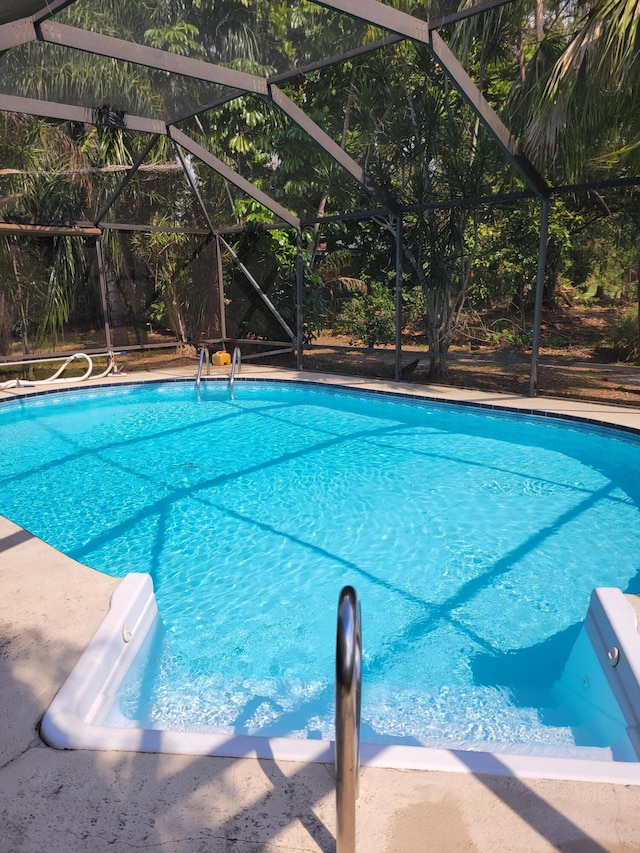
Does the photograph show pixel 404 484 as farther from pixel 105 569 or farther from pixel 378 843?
pixel 378 843

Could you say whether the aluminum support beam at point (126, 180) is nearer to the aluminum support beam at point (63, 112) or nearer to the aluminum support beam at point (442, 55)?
the aluminum support beam at point (63, 112)

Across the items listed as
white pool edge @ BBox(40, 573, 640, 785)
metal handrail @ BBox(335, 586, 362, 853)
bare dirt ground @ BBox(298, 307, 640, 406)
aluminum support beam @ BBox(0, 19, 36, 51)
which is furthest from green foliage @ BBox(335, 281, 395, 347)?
metal handrail @ BBox(335, 586, 362, 853)

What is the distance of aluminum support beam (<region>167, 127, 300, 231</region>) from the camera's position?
842cm

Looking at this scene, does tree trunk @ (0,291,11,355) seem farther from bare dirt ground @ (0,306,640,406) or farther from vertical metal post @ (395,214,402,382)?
vertical metal post @ (395,214,402,382)

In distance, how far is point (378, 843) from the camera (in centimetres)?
154

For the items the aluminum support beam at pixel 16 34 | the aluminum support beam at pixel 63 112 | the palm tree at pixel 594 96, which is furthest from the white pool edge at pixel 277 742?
the aluminum support beam at pixel 63 112

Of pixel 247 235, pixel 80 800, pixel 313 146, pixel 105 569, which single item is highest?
pixel 313 146

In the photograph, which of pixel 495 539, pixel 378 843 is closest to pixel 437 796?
pixel 378 843

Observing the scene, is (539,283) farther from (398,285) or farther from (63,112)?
(63,112)

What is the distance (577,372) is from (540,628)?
26.2 ft

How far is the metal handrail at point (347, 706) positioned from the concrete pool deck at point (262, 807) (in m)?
0.21

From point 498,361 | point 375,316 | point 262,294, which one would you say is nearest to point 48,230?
point 262,294

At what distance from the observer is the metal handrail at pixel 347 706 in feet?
4.17

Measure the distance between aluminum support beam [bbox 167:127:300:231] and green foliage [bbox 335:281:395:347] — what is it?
177 cm
